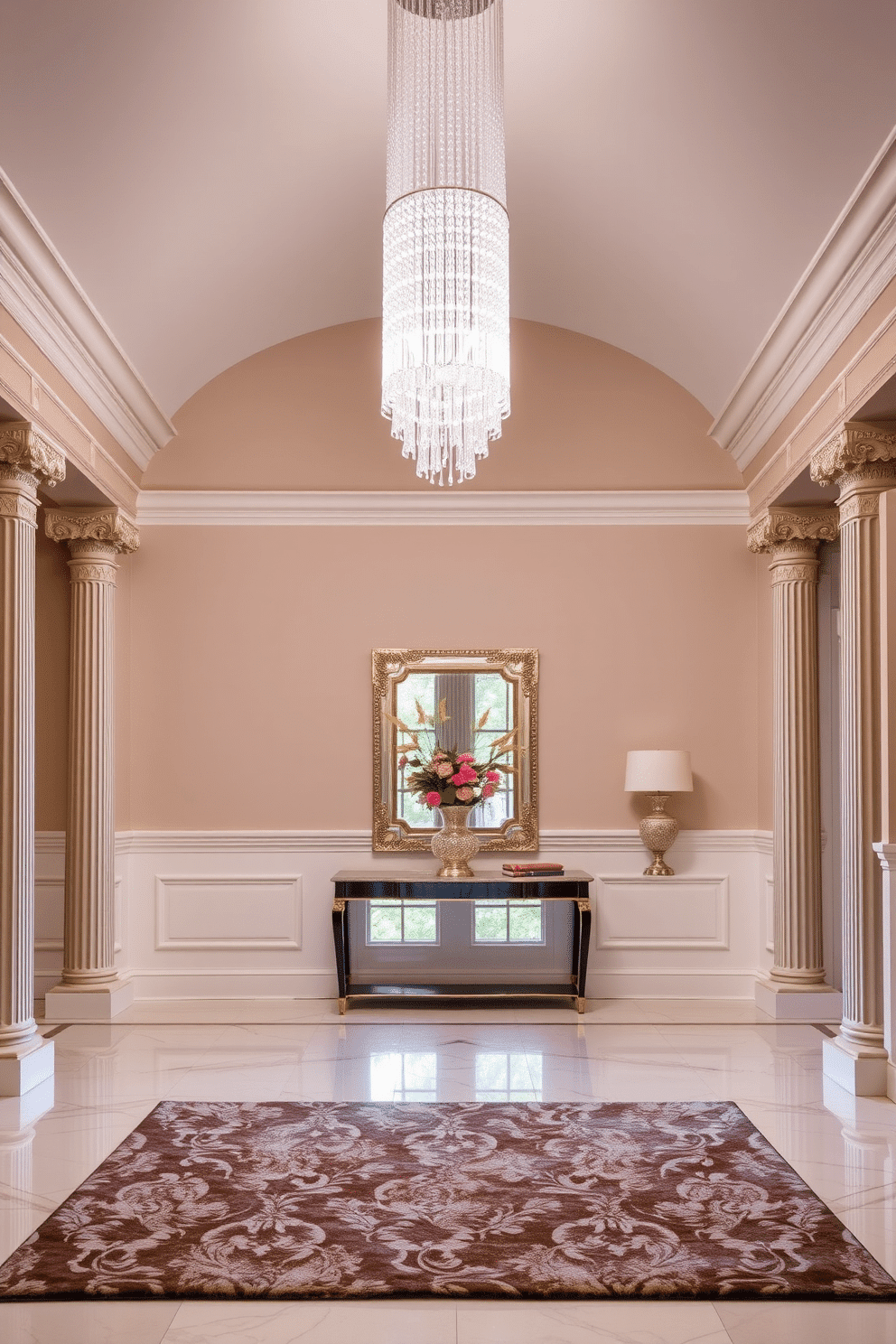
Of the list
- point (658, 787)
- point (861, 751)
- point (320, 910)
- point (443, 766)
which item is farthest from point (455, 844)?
point (861, 751)

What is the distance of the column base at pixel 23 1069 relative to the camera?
4.92 metres

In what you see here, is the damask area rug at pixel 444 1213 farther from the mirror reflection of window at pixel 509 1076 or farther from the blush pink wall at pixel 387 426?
the blush pink wall at pixel 387 426

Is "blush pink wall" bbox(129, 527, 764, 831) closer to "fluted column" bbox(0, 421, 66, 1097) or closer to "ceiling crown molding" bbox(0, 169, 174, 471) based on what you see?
"ceiling crown molding" bbox(0, 169, 174, 471)

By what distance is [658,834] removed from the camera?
7168 mm

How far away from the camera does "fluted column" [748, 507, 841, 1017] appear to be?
6.64 meters

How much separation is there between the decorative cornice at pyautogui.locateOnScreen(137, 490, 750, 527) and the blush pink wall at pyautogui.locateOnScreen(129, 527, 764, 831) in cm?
8

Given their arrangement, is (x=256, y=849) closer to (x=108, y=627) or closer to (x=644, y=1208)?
(x=108, y=627)

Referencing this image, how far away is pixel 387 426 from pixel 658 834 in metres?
3.20

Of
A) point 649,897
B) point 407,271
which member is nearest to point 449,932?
point 649,897

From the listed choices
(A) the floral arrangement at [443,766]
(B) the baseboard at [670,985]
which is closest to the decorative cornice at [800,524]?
(A) the floral arrangement at [443,766]

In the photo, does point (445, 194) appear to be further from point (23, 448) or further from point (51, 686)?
point (51, 686)

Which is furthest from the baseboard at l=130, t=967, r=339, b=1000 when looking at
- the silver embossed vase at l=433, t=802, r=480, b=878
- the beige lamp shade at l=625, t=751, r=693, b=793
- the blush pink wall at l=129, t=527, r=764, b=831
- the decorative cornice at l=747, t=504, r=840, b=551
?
the decorative cornice at l=747, t=504, r=840, b=551

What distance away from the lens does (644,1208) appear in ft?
12.0

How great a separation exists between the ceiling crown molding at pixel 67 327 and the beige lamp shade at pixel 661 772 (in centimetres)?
370
